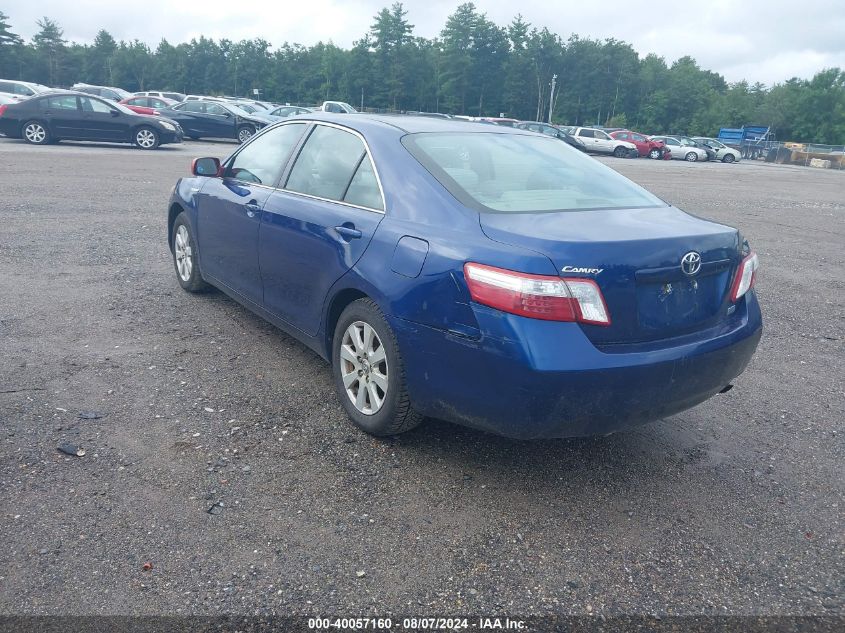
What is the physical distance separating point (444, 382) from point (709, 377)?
48.7 inches

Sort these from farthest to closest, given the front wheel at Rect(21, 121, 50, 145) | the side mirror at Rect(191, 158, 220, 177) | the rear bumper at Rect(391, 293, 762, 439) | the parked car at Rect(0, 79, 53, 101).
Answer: the parked car at Rect(0, 79, 53, 101)
the front wheel at Rect(21, 121, 50, 145)
the side mirror at Rect(191, 158, 220, 177)
the rear bumper at Rect(391, 293, 762, 439)

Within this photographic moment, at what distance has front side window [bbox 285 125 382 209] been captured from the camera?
13.1 feet

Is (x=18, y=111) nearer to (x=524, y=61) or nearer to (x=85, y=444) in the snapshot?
(x=85, y=444)

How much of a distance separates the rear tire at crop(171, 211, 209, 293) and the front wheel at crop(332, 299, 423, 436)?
2466 millimetres

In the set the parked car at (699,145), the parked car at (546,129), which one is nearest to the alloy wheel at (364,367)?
the parked car at (546,129)

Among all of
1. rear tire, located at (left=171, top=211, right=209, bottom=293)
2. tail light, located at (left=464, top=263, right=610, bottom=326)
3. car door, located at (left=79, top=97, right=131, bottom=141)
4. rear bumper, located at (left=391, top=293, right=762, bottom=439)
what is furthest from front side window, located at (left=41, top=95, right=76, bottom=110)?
tail light, located at (left=464, top=263, right=610, bottom=326)

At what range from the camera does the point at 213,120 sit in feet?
89.9

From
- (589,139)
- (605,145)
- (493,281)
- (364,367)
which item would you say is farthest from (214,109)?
(493,281)

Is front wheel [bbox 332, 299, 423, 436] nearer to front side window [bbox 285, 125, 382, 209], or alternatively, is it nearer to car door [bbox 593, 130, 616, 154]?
front side window [bbox 285, 125, 382, 209]

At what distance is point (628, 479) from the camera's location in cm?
357

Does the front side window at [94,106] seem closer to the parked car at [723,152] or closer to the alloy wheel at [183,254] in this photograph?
the alloy wheel at [183,254]

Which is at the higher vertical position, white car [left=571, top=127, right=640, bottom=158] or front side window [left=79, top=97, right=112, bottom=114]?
front side window [left=79, top=97, right=112, bottom=114]

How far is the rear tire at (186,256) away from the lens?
5.97m

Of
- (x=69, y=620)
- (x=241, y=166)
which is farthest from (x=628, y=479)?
(x=241, y=166)
